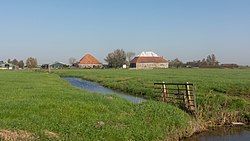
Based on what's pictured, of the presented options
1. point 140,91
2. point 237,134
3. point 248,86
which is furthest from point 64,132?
point 248,86

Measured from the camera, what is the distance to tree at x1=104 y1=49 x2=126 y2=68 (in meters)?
173

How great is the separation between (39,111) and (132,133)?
572cm

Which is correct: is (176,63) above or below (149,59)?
below

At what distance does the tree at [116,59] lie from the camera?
17300 cm

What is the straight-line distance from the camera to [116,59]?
6801 inches

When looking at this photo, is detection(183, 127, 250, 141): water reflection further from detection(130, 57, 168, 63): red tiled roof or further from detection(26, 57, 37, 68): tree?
detection(26, 57, 37, 68): tree

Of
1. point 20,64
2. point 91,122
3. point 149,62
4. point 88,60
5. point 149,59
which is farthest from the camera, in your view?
point 20,64

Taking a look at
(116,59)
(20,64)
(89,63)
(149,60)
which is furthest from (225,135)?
(20,64)

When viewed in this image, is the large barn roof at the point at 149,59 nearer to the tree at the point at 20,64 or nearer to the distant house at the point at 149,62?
the distant house at the point at 149,62

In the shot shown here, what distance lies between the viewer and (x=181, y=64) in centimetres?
18612

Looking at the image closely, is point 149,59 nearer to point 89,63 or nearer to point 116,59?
point 116,59

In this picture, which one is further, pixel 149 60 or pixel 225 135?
pixel 149 60

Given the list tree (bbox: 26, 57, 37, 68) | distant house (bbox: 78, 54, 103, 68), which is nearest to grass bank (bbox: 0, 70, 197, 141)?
tree (bbox: 26, 57, 37, 68)

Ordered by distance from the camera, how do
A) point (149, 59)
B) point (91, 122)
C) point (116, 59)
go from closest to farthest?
1. point (91, 122)
2. point (116, 59)
3. point (149, 59)
